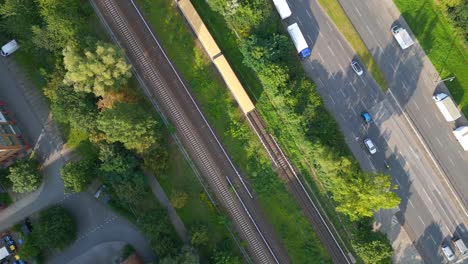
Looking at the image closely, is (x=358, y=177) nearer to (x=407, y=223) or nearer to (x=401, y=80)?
(x=407, y=223)

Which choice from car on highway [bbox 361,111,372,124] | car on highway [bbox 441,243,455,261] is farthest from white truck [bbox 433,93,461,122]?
car on highway [bbox 441,243,455,261]

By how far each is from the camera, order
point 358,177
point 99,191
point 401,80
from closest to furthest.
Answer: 1. point 358,177
2. point 99,191
3. point 401,80

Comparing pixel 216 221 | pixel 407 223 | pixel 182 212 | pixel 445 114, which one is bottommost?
pixel 407 223

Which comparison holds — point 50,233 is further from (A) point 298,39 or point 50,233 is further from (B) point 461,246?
(B) point 461,246

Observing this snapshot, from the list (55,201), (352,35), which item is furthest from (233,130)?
(55,201)

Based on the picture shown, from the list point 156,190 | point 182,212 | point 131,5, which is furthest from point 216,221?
point 131,5

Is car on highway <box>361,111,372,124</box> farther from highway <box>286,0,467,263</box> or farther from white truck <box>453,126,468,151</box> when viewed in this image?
white truck <box>453,126,468,151</box>
